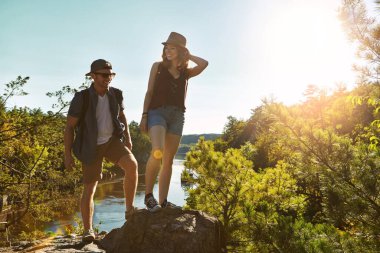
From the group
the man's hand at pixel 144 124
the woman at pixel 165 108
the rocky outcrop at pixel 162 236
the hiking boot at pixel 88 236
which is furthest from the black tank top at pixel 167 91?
the hiking boot at pixel 88 236

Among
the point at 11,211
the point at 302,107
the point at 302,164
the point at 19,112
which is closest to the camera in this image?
the point at 302,107

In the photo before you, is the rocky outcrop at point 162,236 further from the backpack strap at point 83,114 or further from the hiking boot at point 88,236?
the backpack strap at point 83,114

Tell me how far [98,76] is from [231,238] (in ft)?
7.96

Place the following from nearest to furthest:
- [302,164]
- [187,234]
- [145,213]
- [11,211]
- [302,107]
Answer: [302,107], [302,164], [187,234], [145,213], [11,211]

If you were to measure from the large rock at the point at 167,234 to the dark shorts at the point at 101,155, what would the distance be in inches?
25.1

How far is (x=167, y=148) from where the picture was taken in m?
3.81

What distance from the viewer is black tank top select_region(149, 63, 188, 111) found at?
3.71 metres

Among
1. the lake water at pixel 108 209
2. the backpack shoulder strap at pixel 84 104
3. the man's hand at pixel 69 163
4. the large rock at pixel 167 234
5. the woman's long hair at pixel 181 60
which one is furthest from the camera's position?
the lake water at pixel 108 209

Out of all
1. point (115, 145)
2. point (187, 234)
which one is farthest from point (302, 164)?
point (115, 145)

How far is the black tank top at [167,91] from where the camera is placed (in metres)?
3.71

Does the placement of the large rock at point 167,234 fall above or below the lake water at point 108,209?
above

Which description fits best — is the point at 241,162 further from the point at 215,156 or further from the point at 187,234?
the point at 187,234

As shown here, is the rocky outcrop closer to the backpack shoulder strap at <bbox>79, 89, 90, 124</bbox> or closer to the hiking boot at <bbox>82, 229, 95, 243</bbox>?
the hiking boot at <bbox>82, 229, 95, 243</bbox>

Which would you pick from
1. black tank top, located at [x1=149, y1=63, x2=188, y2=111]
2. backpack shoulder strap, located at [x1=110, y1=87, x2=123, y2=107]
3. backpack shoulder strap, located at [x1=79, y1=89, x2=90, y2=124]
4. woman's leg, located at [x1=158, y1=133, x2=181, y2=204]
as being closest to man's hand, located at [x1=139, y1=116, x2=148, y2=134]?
black tank top, located at [x1=149, y1=63, x2=188, y2=111]
